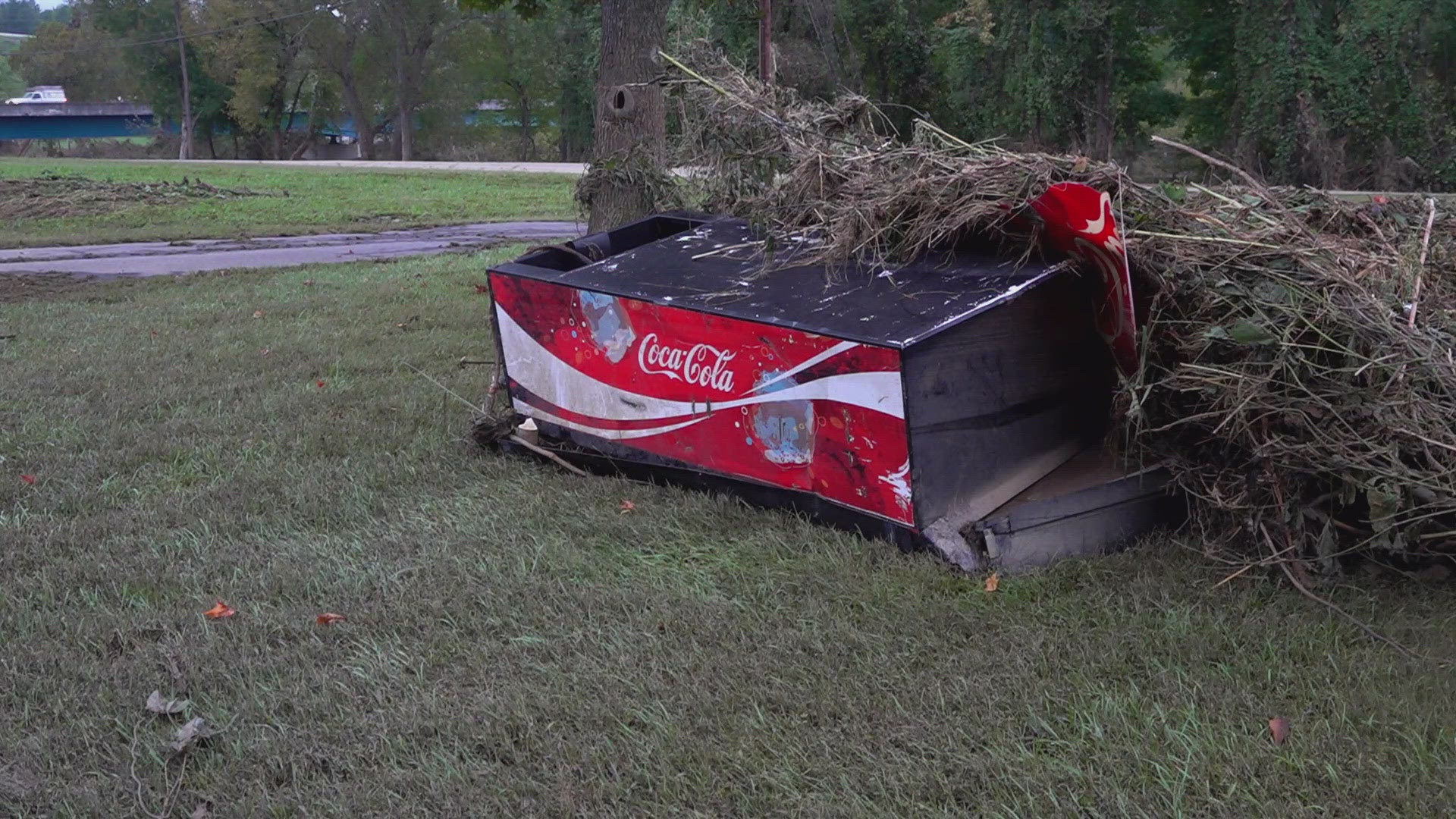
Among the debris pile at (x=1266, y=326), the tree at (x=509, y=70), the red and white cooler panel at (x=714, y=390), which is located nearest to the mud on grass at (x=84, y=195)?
the red and white cooler panel at (x=714, y=390)

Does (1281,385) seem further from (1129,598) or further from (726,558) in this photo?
(726,558)

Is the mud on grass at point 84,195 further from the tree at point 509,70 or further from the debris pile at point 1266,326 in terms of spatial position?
the tree at point 509,70

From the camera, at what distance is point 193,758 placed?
296 cm

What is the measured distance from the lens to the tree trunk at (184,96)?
61.2 m

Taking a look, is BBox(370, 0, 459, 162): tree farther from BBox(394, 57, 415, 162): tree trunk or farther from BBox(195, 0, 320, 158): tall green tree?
BBox(195, 0, 320, 158): tall green tree

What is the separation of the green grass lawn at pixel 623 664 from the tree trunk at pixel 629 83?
12.5 ft

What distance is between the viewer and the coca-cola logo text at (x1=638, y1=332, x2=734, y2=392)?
177 inches

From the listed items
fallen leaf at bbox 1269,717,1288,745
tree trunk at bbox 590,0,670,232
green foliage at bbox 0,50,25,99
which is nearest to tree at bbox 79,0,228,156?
green foliage at bbox 0,50,25,99

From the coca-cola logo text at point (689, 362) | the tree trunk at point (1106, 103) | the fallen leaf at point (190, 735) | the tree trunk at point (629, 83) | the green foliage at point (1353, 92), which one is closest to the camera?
the fallen leaf at point (190, 735)

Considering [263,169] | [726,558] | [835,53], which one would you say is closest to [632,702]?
[726,558]

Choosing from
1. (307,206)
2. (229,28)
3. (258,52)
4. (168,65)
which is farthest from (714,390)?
(168,65)

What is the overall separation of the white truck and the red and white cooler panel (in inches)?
3590

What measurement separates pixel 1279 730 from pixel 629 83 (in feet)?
22.5

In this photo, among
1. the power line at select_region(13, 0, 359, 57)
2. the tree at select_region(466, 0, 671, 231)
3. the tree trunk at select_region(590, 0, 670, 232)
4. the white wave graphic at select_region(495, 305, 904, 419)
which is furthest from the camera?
the power line at select_region(13, 0, 359, 57)
